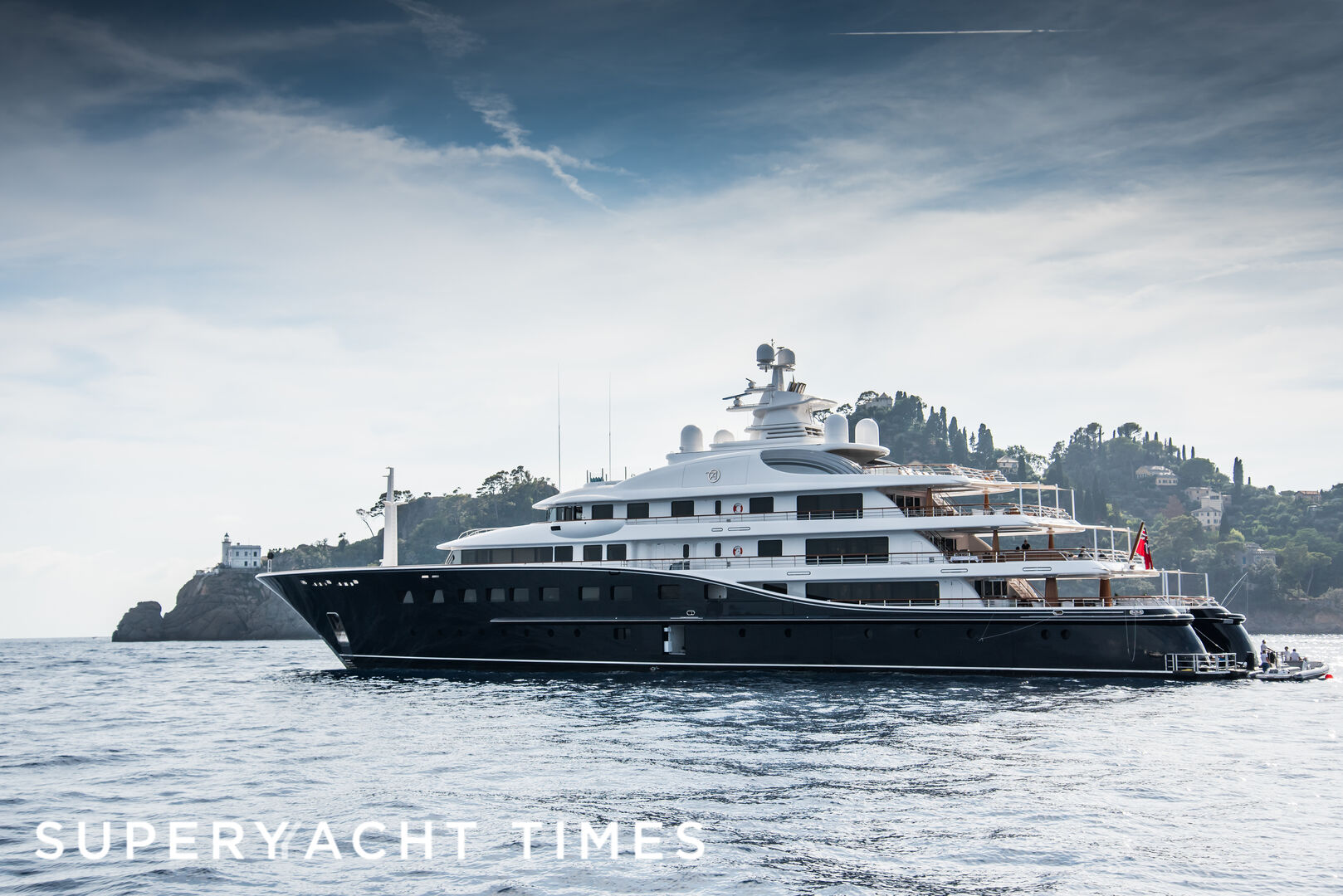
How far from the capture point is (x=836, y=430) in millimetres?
33188

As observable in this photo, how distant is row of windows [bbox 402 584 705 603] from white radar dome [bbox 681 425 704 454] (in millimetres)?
6011

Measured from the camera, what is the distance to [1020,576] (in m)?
28.7

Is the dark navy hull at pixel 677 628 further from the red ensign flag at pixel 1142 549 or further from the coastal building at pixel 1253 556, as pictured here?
the coastal building at pixel 1253 556

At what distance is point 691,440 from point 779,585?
658 centimetres

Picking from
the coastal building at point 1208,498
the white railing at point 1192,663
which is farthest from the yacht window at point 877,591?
the coastal building at point 1208,498

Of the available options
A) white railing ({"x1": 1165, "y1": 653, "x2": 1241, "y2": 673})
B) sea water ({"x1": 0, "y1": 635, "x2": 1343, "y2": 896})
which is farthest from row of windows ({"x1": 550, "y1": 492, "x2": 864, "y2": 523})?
white railing ({"x1": 1165, "y1": 653, "x2": 1241, "y2": 673})

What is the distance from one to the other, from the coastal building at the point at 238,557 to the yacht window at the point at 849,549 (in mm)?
109499

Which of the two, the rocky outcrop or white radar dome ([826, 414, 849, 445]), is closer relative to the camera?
white radar dome ([826, 414, 849, 445])

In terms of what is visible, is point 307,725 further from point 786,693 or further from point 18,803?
point 786,693

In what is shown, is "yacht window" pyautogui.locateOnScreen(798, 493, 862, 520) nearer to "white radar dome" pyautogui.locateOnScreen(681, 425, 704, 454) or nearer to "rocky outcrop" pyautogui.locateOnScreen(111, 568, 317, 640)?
"white radar dome" pyautogui.locateOnScreen(681, 425, 704, 454)

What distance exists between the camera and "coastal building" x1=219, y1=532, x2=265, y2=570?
126 m

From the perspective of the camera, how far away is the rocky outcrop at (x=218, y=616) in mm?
118625

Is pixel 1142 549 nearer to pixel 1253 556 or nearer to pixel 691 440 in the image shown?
pixel 691 440

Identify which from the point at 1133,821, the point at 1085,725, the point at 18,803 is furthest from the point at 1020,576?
the point at 18,803
